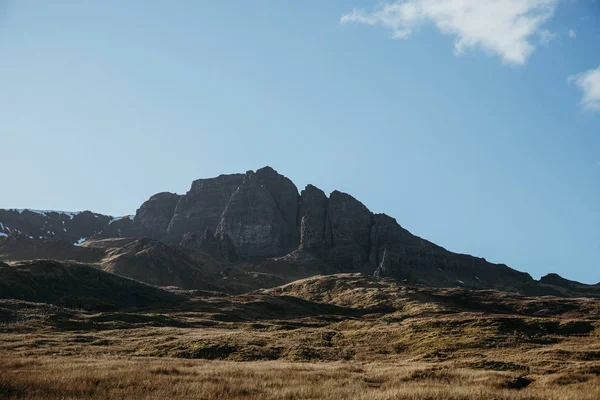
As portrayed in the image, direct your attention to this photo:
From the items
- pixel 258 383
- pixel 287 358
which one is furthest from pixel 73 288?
pixel 258 383

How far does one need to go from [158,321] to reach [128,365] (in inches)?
2050

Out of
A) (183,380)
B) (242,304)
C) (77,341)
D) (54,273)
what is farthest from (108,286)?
(183,380)

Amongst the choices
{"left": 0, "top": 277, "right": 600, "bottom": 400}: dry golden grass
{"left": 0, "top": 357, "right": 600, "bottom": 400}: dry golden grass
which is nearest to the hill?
{"left": 0, "top": 277, "right": 600, "bottom": 400}: dry golden grass

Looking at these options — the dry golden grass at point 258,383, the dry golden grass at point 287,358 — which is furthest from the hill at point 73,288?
the dry golden grass at point 258,383

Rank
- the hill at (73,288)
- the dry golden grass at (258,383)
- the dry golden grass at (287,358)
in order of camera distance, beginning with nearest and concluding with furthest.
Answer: the dry golden grass at (258,383) → the dry golden grass at (287,358) → the hill at (73,288)

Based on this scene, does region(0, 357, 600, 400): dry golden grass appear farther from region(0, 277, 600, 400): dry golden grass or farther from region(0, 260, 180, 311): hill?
region(0, 260, 180, 311): hill

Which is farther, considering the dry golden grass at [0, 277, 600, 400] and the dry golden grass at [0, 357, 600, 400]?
the dry golden grass at [0, 277, 600, 400]

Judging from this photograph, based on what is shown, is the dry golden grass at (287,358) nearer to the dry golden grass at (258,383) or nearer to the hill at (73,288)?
the dry golden grass at (258,383)

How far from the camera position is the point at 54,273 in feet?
427

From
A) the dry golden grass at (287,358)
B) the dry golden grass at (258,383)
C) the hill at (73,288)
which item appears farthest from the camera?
the hill at (73,288)

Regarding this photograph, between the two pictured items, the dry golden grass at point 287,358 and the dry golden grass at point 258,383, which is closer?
the dry golden grass at point 258,383

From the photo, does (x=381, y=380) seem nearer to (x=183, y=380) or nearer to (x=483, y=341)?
(x=183, y=380)

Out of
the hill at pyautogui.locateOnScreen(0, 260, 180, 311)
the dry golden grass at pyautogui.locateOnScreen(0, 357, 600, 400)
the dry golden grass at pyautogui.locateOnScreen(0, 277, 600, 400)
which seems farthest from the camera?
the hill at pyautogui.locateOnScreen(0, 260, 180, 311)

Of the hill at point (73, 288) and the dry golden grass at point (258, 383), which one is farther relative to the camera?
the hill at point (73, 288)
